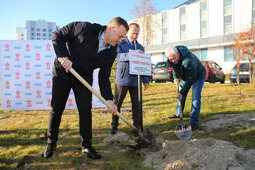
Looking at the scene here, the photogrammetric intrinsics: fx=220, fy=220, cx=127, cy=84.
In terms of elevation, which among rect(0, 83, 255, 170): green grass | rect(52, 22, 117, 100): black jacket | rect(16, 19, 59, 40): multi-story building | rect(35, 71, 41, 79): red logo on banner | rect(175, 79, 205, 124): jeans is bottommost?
rect(0, 83, 255, 170): green grass

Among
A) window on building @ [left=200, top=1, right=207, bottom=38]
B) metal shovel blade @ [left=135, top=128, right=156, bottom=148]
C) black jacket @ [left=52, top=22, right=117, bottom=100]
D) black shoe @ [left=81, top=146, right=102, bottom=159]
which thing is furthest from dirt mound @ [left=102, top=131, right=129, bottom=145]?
window on building @ [left=200, top=1, right=207, bottom=38]

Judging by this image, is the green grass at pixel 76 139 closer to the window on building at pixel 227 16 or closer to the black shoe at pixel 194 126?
the black shoe at pixel 194 126

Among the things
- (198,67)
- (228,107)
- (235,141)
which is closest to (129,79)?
(198,67)

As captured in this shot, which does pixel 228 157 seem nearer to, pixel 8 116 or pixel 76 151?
pixel 76 151

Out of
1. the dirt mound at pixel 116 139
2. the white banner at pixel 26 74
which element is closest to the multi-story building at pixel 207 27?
the white banner at pixel 26 74

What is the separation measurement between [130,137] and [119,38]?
189cm

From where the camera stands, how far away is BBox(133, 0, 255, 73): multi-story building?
91.5ft

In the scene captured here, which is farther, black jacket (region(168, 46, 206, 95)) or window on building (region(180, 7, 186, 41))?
window on building (region(180, 7, 186, 41))

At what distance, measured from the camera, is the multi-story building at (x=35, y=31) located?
389 ft

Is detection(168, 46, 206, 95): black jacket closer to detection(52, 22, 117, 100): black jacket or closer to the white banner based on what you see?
detection(52, 22, 117, 100): black jacket

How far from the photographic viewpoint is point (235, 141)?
3514mm

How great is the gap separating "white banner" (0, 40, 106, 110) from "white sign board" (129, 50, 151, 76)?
3595mm

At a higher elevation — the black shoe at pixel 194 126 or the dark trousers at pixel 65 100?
the dark trousers at pixel 65 100

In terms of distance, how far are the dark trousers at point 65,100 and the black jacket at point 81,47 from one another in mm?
117
